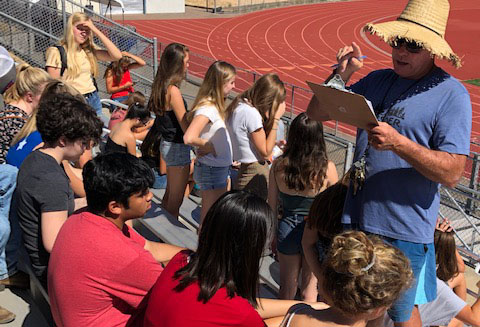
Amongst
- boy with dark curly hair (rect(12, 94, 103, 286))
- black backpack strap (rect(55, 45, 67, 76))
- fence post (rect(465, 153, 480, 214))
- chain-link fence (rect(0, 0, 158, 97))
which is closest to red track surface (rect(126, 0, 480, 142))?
chain-link fence (rect(0, 0, 158, 97))

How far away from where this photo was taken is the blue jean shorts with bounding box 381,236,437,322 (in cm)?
246

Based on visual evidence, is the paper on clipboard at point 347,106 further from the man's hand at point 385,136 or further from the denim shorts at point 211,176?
the denim shorts at point 211,176

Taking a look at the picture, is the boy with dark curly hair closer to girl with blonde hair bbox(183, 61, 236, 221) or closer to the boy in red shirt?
the boy in red shirt

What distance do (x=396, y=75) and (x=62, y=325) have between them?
6.29 ft

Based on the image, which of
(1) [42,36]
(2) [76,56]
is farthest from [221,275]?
(1) [42,36]

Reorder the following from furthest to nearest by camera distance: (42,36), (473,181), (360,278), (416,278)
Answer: (42,36)
(473,181)
(416,278)
(360,278)

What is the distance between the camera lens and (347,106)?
2316 mm

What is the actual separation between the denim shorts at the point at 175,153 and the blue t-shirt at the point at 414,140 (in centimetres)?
229

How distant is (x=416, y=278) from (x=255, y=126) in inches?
79.0

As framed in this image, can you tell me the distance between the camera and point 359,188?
255 centimetres

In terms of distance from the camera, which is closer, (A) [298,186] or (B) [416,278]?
(B) [416,278]

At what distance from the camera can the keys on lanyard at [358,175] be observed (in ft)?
8.27

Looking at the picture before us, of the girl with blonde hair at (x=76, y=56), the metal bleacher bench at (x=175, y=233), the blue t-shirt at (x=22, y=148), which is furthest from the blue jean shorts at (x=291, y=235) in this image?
the girl with blonde hair at (x=76, y=56)

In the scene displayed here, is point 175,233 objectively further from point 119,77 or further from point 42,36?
point 42,36
